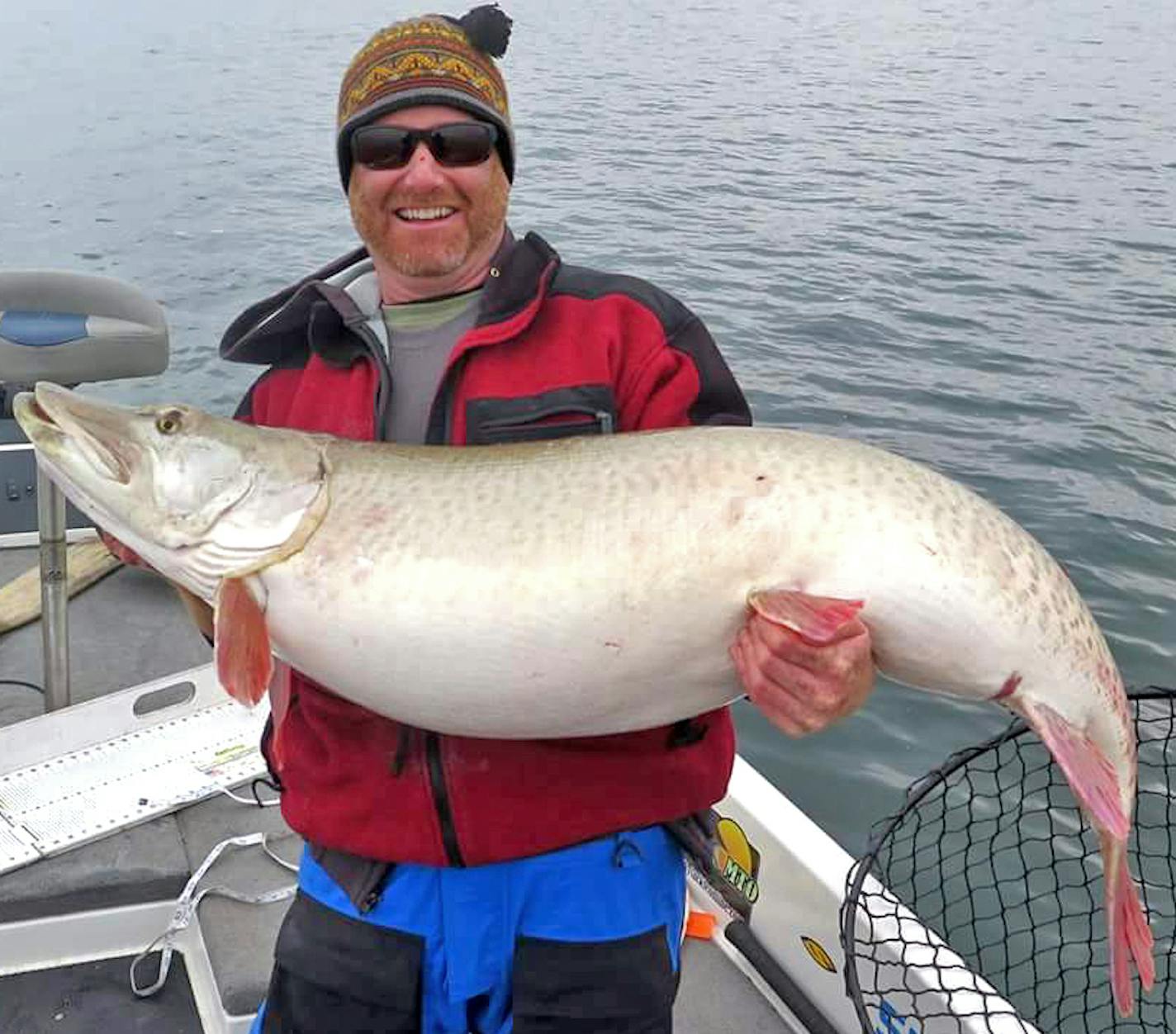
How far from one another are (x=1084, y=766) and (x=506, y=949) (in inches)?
42.9

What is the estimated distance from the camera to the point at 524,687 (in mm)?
2074

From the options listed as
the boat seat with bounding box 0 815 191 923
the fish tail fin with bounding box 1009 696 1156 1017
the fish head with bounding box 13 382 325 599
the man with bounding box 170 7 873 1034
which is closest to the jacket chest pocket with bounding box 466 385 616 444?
the man with bounding box 170 7 873 1034

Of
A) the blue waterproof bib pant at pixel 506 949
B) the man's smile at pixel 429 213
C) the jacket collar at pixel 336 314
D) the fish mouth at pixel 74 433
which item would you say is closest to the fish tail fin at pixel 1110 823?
the blue waterproof bib pant at pixel 506 949

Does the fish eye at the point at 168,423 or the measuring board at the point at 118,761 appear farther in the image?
the measuring board at the point at 118,761

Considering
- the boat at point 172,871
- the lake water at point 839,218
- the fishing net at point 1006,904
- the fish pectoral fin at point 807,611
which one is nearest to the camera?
the fish pectoral fin at point 807,611

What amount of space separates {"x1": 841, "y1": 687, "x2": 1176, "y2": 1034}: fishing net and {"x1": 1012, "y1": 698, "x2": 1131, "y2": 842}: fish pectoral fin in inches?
19.0

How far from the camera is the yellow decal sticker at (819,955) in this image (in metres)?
3.14

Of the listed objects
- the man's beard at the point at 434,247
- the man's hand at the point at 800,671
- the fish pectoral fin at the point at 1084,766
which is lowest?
the fish pectoral fin at the point at 1084,766

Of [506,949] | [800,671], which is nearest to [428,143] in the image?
[800,671]

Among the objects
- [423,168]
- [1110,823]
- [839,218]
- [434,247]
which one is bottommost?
[839,218]

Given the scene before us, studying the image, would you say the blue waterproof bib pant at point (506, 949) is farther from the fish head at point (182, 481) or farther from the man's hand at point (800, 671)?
the fish head at point (182, 481)

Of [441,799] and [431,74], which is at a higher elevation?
[431,74]

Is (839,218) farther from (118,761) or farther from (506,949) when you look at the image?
(506,949)

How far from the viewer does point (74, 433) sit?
2244 millimetres
